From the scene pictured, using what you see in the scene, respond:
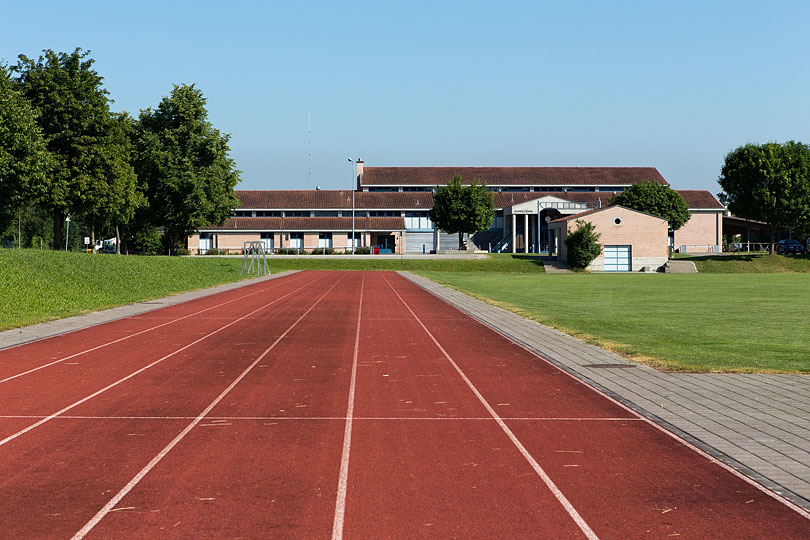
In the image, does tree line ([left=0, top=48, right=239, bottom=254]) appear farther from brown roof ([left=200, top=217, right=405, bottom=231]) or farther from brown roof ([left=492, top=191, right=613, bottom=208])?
brown roof ([left=492, top=191, right=613, bottom=208])

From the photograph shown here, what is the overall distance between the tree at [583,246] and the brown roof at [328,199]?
33.3 meters

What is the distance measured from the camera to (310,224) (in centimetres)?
8656

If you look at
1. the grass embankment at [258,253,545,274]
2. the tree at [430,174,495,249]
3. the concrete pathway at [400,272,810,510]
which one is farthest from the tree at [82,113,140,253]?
the concrete pathway at [400,272,810,510]

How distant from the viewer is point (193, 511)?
5270mm

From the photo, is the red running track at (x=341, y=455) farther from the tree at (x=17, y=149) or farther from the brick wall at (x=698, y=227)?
the brick wall at (x=698, y=227)

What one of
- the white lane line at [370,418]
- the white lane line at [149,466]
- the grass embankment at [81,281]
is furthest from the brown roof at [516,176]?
the white lane line at [370,418]

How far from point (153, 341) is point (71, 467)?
8.88 m

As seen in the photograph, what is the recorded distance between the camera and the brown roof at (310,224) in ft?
281

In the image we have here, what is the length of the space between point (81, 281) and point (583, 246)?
41750 millimetres

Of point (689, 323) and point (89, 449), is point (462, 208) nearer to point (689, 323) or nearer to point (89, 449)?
point (689, 323)

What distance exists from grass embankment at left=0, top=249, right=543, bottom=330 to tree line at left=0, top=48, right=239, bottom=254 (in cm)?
680

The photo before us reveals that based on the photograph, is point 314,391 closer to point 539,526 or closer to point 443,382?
point 443,382

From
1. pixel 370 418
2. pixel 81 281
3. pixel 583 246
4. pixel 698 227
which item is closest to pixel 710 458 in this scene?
pixel 370 418

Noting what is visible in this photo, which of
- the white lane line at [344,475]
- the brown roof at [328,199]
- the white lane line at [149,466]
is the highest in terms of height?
the brown roof at [328,199]
